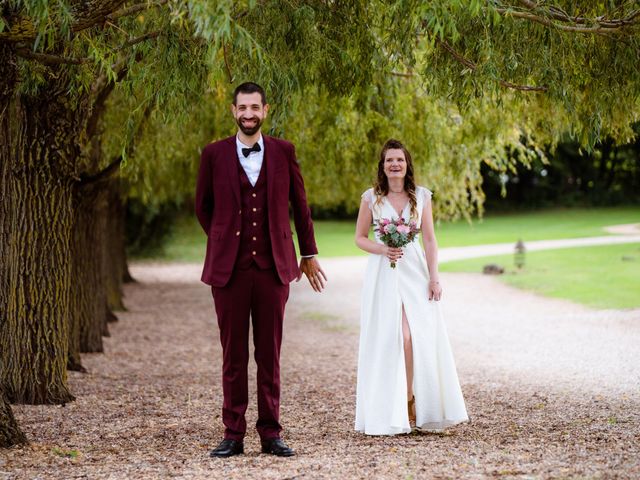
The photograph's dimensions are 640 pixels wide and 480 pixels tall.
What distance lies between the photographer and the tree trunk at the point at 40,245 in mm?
7230

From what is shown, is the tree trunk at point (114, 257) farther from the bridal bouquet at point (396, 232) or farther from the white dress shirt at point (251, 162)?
the white dress shirt at point (251, 162)

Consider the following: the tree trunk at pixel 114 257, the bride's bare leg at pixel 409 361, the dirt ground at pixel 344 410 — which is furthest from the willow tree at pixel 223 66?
the tree trunk at pixel 114 257

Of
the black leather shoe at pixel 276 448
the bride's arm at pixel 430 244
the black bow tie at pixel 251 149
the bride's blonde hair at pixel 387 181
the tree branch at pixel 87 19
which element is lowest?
the black leather shoe at pixel 276 448

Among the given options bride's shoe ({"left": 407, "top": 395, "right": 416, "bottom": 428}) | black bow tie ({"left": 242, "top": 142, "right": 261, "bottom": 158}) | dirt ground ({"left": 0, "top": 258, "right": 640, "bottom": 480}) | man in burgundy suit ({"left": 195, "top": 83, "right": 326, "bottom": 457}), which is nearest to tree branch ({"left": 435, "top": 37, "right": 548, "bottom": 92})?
man in burgundy suit ({"left": 195, "top": 83, "right": 326, "bottom": 457})

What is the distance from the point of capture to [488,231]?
3994cm

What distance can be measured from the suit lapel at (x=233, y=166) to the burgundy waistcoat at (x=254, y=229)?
0.12 ft

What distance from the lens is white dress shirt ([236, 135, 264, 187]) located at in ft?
16.8

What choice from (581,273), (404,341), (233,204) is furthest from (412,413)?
(581,273)

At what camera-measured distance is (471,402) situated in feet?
24.5

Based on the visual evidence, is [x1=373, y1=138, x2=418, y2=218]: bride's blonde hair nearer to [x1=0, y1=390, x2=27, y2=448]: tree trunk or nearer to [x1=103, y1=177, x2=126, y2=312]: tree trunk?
[x1=0, y1=390, x2=27, y2=448]: tree trunk

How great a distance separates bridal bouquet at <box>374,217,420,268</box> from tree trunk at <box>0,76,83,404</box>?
299 cm

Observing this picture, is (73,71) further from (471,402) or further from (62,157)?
(471,402)

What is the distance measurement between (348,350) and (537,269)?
11.3 meters

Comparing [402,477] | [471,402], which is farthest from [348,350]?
[402,477]
